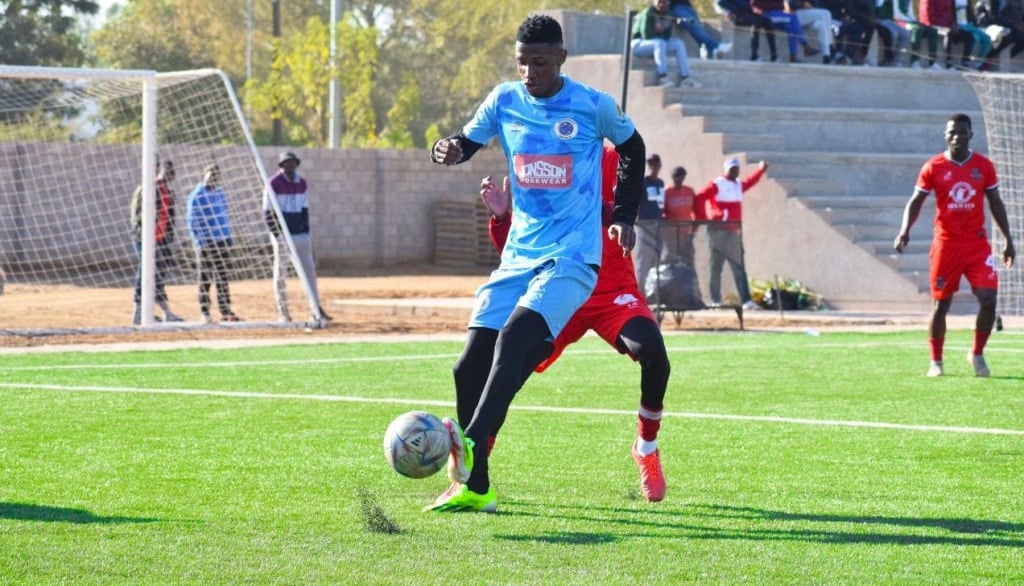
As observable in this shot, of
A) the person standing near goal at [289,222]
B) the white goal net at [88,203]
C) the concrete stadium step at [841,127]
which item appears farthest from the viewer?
the concrete stadium step at [841,127]

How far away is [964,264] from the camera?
1329 cm

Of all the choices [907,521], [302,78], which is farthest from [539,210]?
[302,78]

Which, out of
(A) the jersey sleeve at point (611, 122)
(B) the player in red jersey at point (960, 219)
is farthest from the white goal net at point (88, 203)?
(A) the jersey sleeve at point (611, 122)

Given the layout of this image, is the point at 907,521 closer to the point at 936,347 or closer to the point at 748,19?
the point at 936,347

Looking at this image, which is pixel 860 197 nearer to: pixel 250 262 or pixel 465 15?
pixel 250 262

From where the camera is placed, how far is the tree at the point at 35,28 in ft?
169

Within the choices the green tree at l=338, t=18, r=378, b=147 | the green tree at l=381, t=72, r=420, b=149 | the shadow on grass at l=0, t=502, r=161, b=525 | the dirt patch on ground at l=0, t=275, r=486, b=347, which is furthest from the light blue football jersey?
the green tree at l=381, t=72, r=420, b=149

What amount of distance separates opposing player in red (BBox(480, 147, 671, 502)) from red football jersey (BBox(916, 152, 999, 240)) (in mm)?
6109

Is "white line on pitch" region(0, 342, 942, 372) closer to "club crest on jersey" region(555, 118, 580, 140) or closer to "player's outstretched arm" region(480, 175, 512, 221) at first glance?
"player's outstretched arm" region(480, 175, 512, 221)

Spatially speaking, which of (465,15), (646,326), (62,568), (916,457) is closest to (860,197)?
(916,457)

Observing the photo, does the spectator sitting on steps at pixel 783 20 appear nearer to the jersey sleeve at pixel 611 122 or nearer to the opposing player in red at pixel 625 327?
the opposing player in red at pixel 625 327

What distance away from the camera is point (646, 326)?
294 inches

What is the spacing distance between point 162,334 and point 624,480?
11.1 meters

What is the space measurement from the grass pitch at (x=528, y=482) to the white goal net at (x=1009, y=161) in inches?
296
